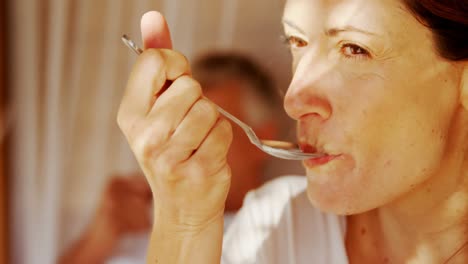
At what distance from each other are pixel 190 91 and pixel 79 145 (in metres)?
1.11

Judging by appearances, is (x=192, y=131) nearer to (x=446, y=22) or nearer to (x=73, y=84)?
(x=446, y=22)

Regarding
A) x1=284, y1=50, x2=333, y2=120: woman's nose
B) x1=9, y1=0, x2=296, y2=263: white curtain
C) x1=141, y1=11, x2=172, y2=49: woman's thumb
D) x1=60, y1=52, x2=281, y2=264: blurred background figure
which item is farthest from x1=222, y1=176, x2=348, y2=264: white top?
x1=60, y1=52, x2=281, y2=264: blurred background figure

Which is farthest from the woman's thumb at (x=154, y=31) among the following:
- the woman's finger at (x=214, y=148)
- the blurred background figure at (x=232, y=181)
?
the blurred background figure at (x=232, y=181)

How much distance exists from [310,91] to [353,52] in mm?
68

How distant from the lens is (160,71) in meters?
0.63

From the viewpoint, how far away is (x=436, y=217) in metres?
0.81

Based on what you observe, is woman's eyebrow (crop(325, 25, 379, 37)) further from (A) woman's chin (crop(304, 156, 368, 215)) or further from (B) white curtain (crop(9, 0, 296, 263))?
(B) white curtain (crop(9, 0, 296, 263))

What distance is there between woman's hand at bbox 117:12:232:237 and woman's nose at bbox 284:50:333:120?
0.11 metres

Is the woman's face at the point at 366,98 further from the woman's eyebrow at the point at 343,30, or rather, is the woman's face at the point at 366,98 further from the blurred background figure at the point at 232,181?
the blurred background figure at the point at 232,181

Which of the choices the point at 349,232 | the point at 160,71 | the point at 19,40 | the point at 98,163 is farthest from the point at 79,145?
the point at 160,71

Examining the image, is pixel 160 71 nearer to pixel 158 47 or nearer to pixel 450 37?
pixel 158 47

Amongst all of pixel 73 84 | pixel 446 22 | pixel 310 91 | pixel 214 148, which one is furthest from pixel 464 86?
pixel 73 84

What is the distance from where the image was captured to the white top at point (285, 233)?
34.5 inches

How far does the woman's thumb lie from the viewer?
66 centimetres
